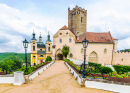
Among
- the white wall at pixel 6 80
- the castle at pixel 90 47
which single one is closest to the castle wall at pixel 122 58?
the castle at pixel 90 47

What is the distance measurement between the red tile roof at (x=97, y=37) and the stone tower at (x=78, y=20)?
2.49 metres

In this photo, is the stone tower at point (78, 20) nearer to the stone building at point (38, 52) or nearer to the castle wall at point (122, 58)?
the stone building at point (38, 52)

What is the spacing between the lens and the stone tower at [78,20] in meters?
26.9

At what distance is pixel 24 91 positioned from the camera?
5023mm

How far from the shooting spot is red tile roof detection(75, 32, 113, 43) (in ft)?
81.0

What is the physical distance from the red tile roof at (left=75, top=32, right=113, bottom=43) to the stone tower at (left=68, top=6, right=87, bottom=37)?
249 centimetres

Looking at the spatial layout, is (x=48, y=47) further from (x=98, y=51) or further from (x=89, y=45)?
(x=98, y=51)

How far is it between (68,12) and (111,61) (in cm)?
2590

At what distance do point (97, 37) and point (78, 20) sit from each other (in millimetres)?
9769

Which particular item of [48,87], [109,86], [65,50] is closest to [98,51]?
[65,50]

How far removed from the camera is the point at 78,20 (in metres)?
27.0

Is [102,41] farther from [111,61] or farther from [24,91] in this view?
[24,91]

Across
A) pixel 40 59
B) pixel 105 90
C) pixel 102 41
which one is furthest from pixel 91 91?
pixel 40 59

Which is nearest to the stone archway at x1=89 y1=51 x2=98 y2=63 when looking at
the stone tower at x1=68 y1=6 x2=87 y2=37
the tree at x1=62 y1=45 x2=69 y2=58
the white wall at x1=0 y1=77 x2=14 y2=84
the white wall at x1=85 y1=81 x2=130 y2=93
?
the tree at x1=62 y1=45 x2=69 y2=58
